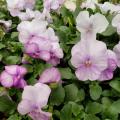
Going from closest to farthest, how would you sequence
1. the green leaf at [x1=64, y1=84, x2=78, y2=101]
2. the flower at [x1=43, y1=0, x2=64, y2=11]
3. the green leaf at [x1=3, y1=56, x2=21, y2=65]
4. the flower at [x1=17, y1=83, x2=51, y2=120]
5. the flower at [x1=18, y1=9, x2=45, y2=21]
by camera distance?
1. the flower at [x1=17, y1=83, x2=51, y2=120]
2. the green leaf at [x1=64, y1=84, x2=78, y2=101]
3. the green leaf at [x1=3, y1=56, x2=21, y2=65]
4. the flower at [x1=18, y1=9, x2=45, y2=21]
5. the flower at [x1=43, y1=0, x2=64, y2=11]

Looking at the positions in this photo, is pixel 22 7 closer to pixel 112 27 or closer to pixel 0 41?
pixel 0 41

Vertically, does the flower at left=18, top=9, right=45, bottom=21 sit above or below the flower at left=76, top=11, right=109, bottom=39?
below

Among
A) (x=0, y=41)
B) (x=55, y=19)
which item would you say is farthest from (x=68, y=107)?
(x=55, y=19)

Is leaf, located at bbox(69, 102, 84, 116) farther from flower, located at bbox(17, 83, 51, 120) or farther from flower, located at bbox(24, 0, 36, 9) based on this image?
flower, located at bbox(24, 0, 36, 9)

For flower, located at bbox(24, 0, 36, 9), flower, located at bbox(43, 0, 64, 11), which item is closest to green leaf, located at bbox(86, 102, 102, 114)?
flower, located at bbox(43, 0, 64, 11)

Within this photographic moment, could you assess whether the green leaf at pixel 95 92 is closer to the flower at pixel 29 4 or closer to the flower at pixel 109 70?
the flower at pixel 109 70

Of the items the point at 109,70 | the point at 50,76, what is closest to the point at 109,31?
the point at 109,70

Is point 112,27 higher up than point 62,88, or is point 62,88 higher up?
point 112,27
